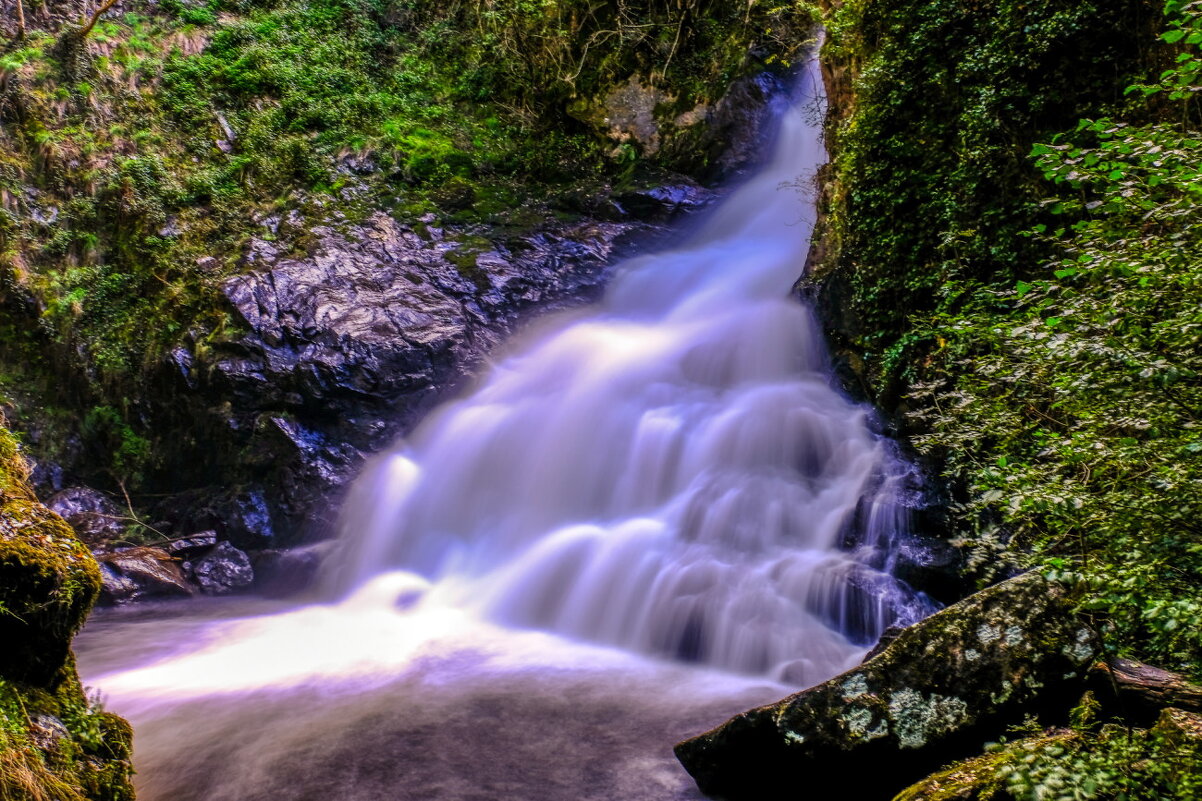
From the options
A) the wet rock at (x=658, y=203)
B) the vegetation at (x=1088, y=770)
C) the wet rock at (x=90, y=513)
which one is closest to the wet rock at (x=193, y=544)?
the wet rock at (x=90, y=513)

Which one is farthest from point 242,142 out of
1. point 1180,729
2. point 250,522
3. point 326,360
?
point 1180,729

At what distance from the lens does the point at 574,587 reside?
789 centimetres

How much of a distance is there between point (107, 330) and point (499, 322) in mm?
6453

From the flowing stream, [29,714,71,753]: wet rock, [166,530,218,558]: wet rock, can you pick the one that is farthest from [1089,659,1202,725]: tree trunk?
[166,530,218,558]: wet rock

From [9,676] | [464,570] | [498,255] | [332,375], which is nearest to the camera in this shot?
[9,676]

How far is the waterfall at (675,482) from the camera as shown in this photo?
6.68m

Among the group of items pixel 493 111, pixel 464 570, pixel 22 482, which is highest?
pixel 493 111

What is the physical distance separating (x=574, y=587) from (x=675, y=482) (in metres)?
1.86

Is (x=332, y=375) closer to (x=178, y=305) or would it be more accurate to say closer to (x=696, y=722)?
(x=178, y=305)

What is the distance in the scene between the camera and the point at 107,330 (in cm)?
1191

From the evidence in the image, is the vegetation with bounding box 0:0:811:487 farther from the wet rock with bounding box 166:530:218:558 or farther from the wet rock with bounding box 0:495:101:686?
the wet rock with bounding box 0:495:101:686

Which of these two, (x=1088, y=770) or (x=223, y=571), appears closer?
(x=1088, y=770)

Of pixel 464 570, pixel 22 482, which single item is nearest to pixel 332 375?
pixel 464 570

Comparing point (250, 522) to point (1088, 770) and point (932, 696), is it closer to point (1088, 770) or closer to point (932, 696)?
point (932, 696)
